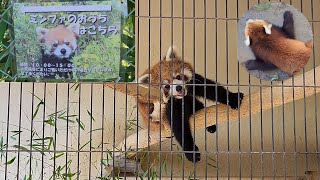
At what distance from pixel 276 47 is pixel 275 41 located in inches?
1.4

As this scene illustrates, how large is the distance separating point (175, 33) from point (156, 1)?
277 mm

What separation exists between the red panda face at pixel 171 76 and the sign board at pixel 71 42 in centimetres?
36

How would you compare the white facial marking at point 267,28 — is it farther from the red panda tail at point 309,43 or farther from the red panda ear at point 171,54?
the red panda ear at point 171,54

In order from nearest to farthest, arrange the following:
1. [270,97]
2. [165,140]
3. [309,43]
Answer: [309,43] < [270,97] < [165,140]

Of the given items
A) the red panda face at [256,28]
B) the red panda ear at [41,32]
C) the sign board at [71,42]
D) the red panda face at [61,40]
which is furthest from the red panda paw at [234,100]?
the red panda ear at [41,32]

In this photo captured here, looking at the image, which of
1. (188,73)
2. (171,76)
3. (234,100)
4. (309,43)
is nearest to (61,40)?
(171,76)

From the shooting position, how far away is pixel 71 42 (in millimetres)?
2865

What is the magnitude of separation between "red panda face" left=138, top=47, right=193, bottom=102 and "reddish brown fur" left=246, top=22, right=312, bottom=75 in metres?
0.45

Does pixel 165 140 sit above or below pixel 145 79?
below

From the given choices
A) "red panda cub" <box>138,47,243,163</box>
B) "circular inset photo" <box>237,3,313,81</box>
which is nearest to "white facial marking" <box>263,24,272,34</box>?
"circular inset photo" <box>237,3,313,81</box>

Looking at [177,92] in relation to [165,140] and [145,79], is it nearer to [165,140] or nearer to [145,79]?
[145,79]

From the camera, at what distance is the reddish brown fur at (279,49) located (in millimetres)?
2975

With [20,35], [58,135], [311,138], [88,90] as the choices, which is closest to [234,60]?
[311,138]

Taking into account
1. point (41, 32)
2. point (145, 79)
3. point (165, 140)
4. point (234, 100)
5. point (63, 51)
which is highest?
point (41, 32)
